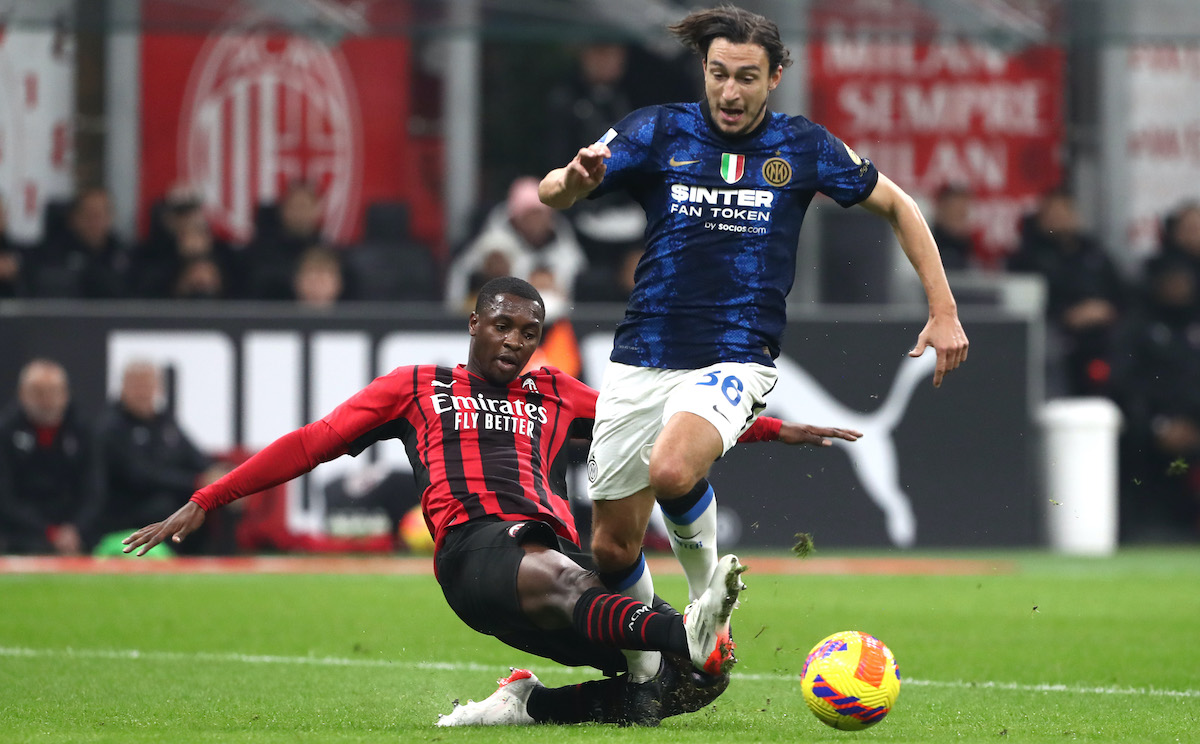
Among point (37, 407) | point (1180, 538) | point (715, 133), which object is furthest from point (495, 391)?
point (1180, 538)

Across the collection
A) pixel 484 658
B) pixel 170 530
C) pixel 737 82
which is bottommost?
pixel 484 658

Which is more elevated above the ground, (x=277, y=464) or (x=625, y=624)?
(x=277, y=464)

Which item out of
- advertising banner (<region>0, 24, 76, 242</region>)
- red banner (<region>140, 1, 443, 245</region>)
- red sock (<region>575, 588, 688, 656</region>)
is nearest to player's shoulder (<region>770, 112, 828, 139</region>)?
red sock (<region>575, 588, 688, 656</region>)

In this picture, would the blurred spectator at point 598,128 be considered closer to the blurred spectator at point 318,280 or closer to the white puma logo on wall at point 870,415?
the white puma logo on wall at point 870,415

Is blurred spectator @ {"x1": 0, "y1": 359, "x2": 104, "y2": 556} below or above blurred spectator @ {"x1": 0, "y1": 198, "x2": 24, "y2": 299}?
above

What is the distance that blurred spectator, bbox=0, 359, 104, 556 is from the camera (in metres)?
12.9

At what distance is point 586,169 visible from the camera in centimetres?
606

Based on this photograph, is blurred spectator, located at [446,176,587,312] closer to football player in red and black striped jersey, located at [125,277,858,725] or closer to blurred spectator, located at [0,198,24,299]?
blurred spectator, located at [0,198,24,299]

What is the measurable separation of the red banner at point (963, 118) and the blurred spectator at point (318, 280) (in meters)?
5.83

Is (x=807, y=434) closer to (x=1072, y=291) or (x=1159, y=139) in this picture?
(x=1072, y=291)

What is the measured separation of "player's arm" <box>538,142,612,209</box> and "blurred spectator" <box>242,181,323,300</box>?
326 inches

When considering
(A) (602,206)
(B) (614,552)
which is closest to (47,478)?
(A) (602,206)

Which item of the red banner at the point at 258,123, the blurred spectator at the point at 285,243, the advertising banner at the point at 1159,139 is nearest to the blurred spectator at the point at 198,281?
the blurred spectator at the point at 285,243

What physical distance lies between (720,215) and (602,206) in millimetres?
8848
